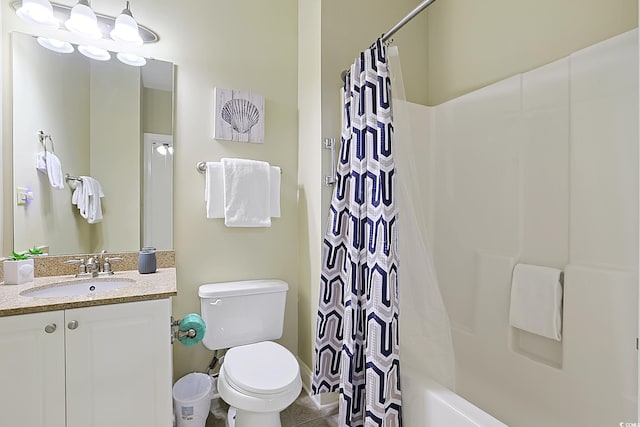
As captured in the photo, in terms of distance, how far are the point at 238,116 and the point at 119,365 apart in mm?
1458

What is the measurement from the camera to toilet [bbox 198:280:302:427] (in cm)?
140

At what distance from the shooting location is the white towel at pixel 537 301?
144 centimetres

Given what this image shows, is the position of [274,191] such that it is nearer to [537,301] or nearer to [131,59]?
[131,59]

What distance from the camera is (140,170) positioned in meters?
1.81

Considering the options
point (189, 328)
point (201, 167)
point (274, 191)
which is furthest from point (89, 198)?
point (274, 191)

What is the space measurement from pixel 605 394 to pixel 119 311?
1959 mm

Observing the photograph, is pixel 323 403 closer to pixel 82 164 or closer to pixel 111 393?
pixel 111 393

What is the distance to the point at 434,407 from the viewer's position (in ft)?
3.88

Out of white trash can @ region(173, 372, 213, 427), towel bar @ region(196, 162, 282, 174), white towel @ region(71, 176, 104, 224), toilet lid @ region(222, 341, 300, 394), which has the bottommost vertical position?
white trash can @ region(173, 372, 213, 427)


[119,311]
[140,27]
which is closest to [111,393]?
[119,311]

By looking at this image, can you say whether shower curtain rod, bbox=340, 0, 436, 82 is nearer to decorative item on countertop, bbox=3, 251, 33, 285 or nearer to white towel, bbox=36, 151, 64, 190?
white towel, bbox=36, 151, 64, 190

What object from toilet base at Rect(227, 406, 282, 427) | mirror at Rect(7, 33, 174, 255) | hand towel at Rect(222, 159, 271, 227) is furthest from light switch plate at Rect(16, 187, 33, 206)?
toilet base at Rect(227, 406, 282, 427)

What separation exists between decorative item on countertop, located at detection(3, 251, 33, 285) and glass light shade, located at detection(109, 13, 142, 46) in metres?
1.19

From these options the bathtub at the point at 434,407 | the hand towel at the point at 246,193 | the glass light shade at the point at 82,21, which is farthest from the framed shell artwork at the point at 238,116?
the bathtub at the point at 434,407
